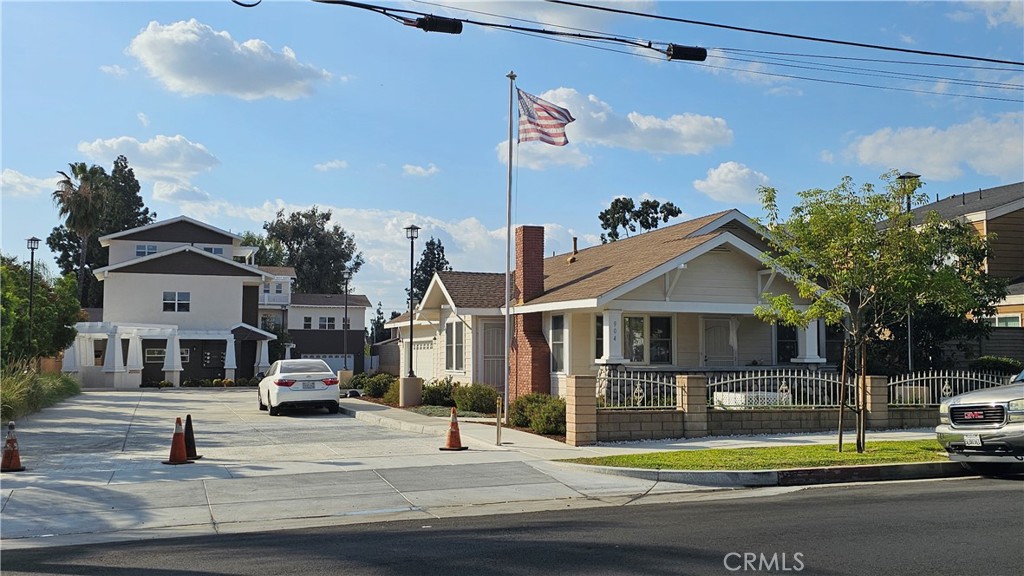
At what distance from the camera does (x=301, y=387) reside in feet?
75.3

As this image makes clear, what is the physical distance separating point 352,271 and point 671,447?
76.1 m

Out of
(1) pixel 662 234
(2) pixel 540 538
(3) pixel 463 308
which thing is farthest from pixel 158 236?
(2) pixel 540 538

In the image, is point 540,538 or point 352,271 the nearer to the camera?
point 540,538

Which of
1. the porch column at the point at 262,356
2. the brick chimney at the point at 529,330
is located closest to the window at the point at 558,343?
the brick chimney at the point at 529,330

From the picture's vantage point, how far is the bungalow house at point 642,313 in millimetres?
21219

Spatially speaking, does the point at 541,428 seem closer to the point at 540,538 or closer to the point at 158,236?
the point at 540,538

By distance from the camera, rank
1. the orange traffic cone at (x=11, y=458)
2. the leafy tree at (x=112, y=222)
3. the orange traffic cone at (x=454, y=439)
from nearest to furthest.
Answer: the orange traffic cone at (x=11, y=458) → the orange traffic cone at (x=454, y=439) → the leafy tree at (x=112, y=222)

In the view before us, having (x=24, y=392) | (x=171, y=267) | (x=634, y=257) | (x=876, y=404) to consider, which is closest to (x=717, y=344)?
(x=634, y=257)

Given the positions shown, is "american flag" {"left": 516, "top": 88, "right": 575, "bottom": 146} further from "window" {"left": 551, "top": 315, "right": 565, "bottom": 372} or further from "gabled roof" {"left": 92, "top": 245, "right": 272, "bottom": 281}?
"gabled roof" {"left": 92, "top": 245, "right": 272, "bottom": 281}

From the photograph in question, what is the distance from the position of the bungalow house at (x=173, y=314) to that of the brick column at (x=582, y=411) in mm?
30574

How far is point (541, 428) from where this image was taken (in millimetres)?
17078

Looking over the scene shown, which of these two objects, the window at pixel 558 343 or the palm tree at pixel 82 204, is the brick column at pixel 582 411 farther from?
the palm tree at pixel 82 204

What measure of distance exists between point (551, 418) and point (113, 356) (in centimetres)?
2976

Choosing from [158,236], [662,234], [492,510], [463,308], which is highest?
[158,236]
